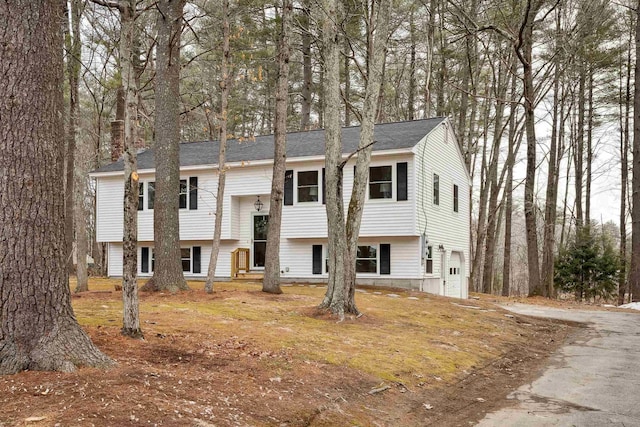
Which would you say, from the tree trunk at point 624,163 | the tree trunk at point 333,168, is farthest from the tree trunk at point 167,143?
the tree trunk at point 624,163

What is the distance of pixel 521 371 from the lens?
847 centimetres

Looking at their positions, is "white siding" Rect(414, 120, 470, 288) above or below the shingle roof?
below

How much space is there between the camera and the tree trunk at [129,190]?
6703 millimetres

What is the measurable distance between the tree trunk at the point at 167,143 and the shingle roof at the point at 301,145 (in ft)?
18.7

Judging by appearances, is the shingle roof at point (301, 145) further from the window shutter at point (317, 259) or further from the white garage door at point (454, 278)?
the white garage door at point (454, 278)

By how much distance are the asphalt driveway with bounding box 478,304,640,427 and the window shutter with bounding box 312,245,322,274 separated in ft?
34.8

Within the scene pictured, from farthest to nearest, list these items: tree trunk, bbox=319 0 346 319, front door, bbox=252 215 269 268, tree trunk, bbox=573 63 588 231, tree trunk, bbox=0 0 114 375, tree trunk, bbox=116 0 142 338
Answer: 1. tree trunk, bbox=573 63 588 231
2. front door, bbox=252 215 269 268
3. tree trunk, bbox=319 0 346 319
4. tree trunk, bbox=116 0 142 338
5. tree trunk, bbox=0 0 114 375

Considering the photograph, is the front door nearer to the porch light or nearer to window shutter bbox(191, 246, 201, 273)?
the porch light

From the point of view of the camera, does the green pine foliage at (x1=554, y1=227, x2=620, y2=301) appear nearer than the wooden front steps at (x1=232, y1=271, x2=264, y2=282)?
No

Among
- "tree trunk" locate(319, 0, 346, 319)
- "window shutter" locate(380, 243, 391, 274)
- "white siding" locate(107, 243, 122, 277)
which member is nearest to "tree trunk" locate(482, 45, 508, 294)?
"window shutter" locate(380, 243, 391, 274)

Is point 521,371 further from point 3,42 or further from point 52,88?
point 3,42

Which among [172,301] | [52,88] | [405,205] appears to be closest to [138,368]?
[52,88]

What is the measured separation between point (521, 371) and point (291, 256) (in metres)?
13.7

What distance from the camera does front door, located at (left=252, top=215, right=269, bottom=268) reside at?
22422 millimetres
